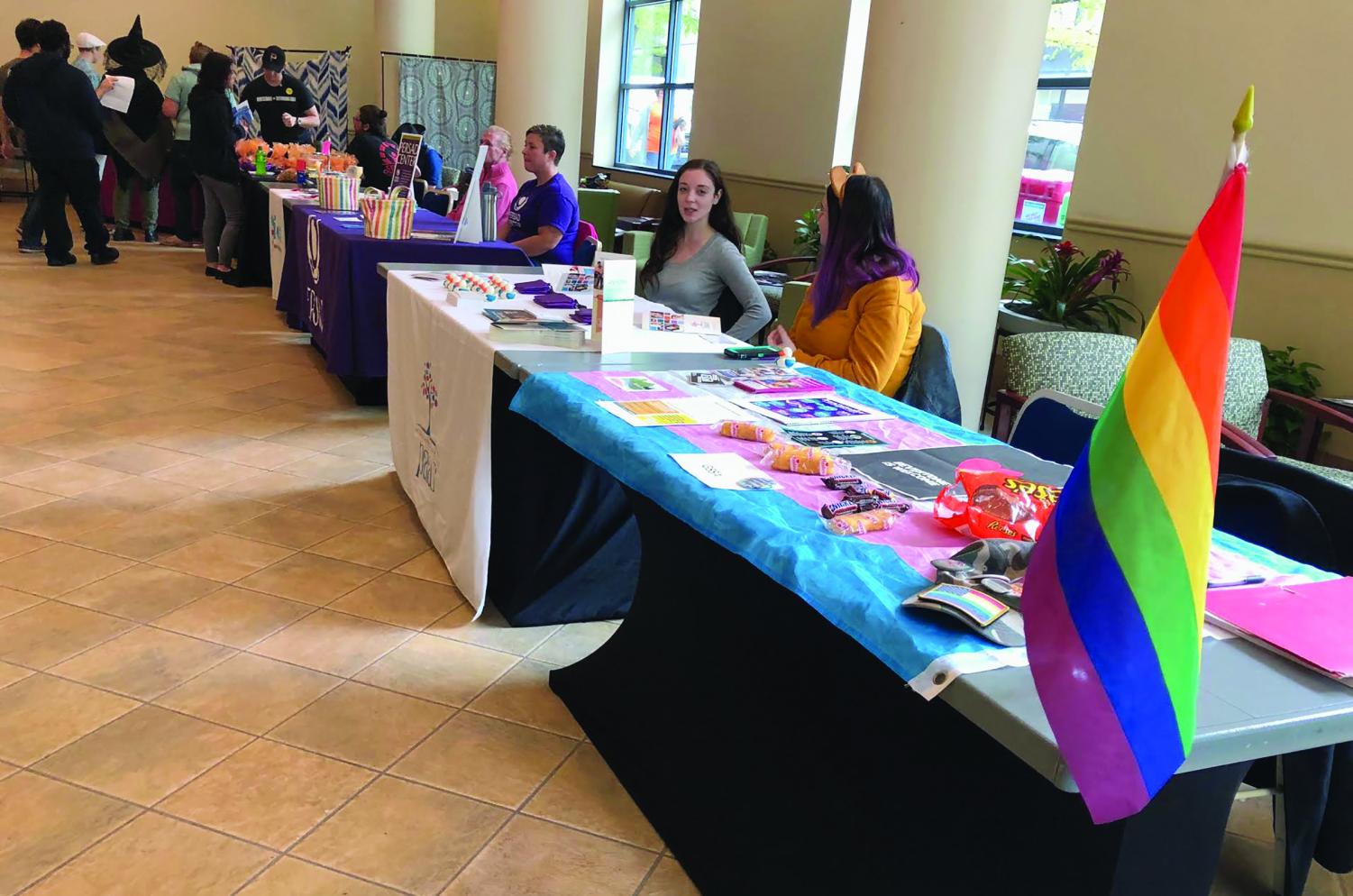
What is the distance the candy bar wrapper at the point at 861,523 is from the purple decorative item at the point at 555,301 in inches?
63.8

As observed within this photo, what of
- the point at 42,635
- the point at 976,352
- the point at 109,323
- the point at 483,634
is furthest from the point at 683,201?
the point at 109,323

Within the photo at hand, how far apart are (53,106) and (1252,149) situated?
6998 millimetres

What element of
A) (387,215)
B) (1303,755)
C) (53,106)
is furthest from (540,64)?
(1303,755)

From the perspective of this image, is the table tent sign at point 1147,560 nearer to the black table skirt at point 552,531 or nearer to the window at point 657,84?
the black table skirt at point 552,531

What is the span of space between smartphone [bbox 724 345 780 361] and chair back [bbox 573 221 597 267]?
2409 millimetres

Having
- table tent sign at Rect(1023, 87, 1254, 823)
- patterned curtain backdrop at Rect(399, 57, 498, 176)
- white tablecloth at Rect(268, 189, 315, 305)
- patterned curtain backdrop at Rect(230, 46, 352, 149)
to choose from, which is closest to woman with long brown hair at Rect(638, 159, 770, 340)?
table tent sign at Rect(1023, 87, 1254, 823)

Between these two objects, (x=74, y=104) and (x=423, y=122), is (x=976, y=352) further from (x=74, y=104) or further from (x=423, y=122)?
(x=423, y=122)

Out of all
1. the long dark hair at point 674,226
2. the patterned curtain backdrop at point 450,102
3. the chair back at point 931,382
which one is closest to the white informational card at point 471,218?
the long dark hair at point 674,226

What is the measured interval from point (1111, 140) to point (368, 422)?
12.2ft

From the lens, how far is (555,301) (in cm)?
296

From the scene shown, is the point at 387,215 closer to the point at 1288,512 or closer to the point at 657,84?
the point at 1288,512

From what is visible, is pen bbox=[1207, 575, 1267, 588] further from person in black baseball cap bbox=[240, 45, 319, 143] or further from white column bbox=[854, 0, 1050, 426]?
person in black baseball cap bbox=[240, 45, 319, 143]

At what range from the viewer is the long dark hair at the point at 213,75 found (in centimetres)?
641

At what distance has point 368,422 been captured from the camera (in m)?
4.25
